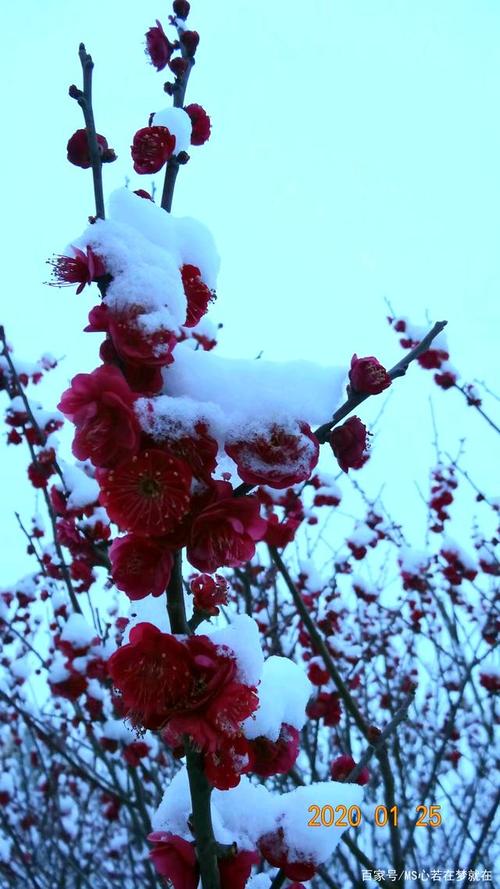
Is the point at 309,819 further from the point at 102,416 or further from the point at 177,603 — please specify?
the point at 102,416

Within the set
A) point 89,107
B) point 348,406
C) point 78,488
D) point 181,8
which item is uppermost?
point 181,8

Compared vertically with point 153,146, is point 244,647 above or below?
below

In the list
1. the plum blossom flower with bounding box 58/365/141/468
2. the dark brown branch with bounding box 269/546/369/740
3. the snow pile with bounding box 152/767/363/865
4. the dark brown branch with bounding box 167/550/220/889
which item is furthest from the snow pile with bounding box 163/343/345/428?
the dark brown branch with bounding box 269/546/369/740

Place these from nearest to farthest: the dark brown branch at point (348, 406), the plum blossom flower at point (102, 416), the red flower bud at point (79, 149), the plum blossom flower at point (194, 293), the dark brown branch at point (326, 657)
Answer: the plum blossom flower at point (102, 416), the dark brown branch at point (348, 406), the plum blossom flower at point (194, 293), the red flower bud at point (79, 149), the dark brown branch at point (326, 657)

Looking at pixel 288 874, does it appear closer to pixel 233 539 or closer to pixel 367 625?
pixel 233 539

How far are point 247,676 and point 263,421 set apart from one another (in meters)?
0.36

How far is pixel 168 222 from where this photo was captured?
1216mm

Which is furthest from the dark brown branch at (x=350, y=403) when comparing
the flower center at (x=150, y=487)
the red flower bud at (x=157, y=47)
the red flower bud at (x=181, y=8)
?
the red flower bud at (x=181, y=8)

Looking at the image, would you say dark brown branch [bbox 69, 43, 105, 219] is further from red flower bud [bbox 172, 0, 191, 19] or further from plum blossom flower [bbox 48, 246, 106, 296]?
red flower bud [bbox 172, 0, 191, 19]

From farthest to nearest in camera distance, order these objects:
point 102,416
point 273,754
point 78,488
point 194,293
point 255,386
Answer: point 78,488, point 194,293, point 273,754, point 255,386, point 102,416

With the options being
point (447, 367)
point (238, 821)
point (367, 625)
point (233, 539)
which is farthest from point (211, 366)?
point (367, 625)

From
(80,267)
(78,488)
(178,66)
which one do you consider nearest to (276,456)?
(80,267)

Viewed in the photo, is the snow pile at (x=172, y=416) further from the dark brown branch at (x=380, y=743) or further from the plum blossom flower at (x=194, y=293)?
the dark brown branch at (x=380, y=743)

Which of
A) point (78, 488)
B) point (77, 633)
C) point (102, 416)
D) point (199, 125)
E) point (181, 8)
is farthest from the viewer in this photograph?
point (77, 633)
